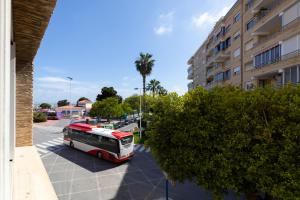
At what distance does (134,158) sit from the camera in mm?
19719

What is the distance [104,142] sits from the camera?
1830 centimetres

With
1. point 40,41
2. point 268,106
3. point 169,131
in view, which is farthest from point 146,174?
point 40,41

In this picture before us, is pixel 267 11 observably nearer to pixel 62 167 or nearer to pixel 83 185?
pixel 83 185

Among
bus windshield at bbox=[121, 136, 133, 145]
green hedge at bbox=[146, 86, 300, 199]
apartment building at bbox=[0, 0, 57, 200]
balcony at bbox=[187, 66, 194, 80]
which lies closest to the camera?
apartment building at bbox=[0, 0, 57, 200]

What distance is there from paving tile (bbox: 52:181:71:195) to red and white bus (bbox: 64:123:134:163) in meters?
4.69

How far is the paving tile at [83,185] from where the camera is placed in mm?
12688

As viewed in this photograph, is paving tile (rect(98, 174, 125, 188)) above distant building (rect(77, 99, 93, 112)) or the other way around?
the other way around

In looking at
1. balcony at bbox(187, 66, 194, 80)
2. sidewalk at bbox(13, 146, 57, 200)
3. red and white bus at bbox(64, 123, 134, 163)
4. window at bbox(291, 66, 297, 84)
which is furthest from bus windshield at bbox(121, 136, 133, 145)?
balcony at bbox(187, 66, 194, 80)

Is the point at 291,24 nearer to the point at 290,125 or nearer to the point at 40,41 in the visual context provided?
the point at 290,125

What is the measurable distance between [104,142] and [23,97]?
1221 centimetres

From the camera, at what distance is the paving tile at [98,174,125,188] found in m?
13.5

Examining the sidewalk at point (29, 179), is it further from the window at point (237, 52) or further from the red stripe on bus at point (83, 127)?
the window at point (237, 52)

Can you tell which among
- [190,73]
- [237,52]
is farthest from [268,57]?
[190,73]

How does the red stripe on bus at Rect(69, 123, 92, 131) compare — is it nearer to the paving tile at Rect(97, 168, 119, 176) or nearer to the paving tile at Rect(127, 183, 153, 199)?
the paving tile at Rect(97, 168, 119, 176)
